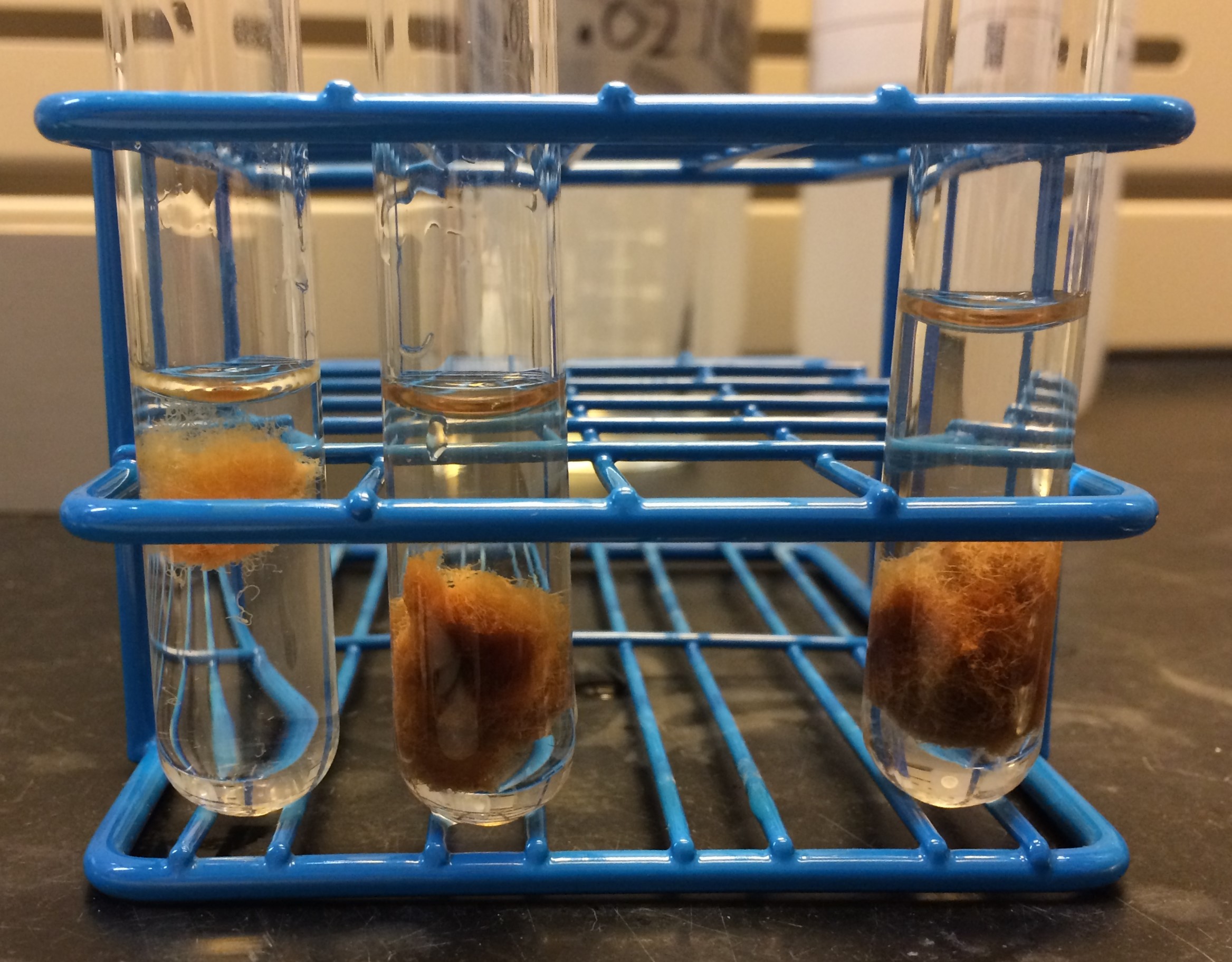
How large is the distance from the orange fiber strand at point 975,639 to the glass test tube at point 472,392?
0.12 m

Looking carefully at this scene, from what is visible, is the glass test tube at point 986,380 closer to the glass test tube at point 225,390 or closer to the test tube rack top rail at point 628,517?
the test tube rack top rail at point 628,517

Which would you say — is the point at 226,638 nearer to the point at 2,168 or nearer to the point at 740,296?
the point at 740,296

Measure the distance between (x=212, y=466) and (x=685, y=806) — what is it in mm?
212

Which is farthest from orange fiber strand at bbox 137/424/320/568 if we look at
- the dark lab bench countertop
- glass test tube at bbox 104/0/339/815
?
the dark lab bench countertop

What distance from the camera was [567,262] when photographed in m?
0.74

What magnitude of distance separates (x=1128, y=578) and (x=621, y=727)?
0.39 meters

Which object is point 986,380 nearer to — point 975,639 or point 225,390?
point 975,639

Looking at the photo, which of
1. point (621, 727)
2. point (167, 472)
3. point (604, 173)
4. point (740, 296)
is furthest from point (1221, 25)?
point (167, 472)

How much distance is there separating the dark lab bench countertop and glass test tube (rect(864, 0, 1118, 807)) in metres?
0.06

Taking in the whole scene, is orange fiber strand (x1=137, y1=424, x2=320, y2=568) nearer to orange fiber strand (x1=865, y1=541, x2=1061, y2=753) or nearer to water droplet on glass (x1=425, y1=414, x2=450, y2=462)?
water droplet on glass (x1=425, y1=414, x2=450, y2=462)

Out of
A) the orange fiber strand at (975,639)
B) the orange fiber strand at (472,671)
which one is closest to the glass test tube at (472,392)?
the orange fiber strand at (472,671)

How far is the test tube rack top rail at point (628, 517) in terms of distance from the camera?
261 millimetres

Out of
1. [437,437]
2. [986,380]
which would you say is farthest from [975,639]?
[437,437]

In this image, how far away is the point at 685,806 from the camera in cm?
38
